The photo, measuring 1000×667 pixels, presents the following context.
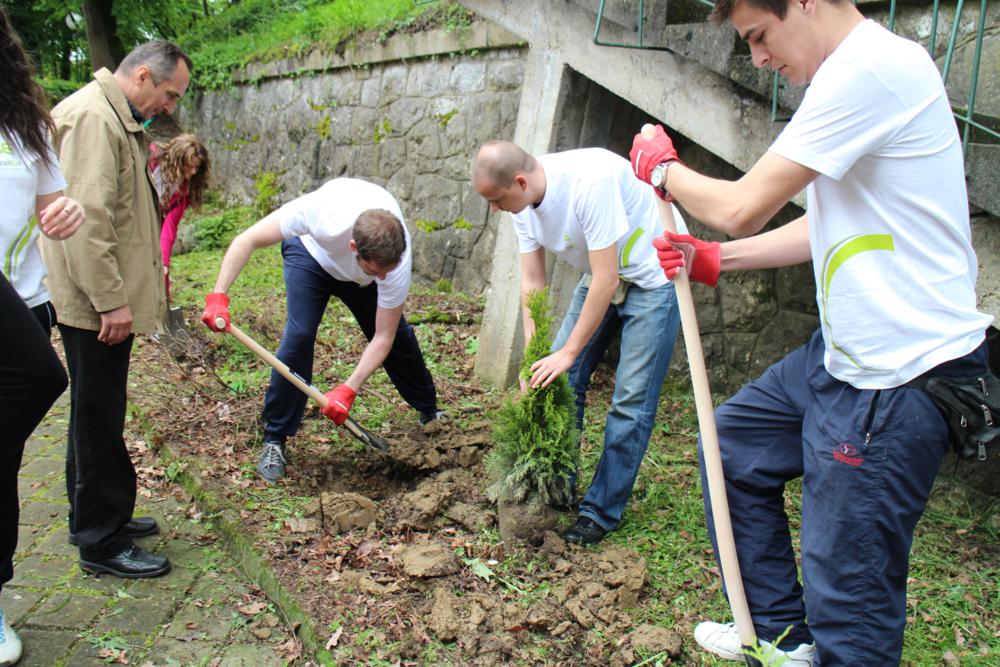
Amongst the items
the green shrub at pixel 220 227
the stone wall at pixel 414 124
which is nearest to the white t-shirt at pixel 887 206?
the stone wall at pixel 414 124

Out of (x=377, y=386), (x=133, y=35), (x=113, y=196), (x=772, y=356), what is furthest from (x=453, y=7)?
(x=133, y=35)

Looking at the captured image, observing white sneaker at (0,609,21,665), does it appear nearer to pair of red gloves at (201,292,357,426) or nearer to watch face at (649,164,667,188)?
pair of red gloves at (201,292,357,426)

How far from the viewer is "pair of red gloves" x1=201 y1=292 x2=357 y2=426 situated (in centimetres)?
398

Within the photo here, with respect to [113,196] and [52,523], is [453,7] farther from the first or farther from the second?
[52,523]

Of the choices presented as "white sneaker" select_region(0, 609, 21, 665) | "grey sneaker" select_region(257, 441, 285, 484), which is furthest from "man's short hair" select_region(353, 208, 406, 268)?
"white sneaker" select_region(0, 609, 21, 665)

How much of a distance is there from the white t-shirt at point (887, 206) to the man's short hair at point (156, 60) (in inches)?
97.6

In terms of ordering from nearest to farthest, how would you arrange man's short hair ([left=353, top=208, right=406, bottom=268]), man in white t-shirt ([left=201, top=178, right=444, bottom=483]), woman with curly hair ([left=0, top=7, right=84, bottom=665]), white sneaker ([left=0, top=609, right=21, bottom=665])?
woman with curly hair ([left=0, top=7, right=84, bottom=665]) → white sneaker ([left=0, top=609, right=21, bottom=665]) → man's short hair ([left=353, top=208, right=406, bottom=268]) → man in white t-shirt ([left=201, top=178, right=444, bottom=483])

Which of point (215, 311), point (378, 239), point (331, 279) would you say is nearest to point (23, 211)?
point (215, 311)

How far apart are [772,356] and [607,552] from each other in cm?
210

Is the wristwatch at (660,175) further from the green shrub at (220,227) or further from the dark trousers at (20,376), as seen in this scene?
the green shrub at (220,227)

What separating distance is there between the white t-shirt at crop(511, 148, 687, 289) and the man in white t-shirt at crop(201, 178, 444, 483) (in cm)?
73

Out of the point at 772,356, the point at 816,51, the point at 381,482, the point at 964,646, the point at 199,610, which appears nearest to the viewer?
the point at 816,51

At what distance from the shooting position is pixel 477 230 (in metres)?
6.90

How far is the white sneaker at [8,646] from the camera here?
2832 mm
